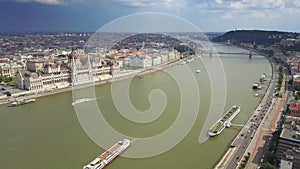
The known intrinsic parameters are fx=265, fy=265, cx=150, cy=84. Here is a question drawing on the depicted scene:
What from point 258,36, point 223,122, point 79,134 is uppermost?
point 258,36

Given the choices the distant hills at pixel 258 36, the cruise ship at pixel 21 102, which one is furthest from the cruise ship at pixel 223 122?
the distant hills at pixel 258 36

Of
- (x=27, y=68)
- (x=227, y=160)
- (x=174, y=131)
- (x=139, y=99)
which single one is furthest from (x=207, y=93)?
(x=27, y=68)

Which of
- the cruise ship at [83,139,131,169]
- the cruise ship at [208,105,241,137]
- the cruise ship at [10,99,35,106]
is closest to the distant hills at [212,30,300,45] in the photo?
the cruise ship at [208,105,241,137]

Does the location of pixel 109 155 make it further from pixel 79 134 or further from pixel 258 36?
pixel 258 36

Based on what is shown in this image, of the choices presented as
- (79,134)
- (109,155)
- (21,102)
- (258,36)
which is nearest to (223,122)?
(109,155)

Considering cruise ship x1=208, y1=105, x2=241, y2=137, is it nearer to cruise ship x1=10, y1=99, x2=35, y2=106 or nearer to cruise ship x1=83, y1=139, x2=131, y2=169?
cruise ship x1=83, y1=139, x2=131, y2=169

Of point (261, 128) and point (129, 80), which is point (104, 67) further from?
point (261, 128)
